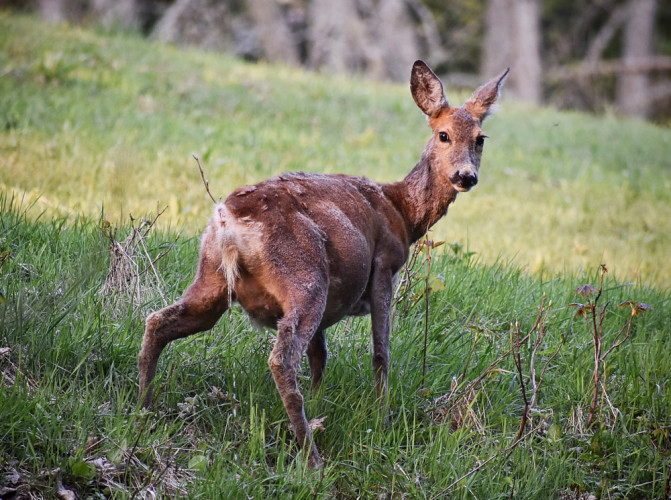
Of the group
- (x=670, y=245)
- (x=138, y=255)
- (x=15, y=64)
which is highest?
(x=15, y=64)

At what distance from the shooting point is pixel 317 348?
4242 mm

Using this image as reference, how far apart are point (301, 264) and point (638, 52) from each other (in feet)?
87.4

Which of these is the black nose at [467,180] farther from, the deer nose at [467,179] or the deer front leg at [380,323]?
the deer front leg at [380,323]

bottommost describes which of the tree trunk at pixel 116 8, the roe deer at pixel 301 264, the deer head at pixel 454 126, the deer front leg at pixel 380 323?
the deer front leg at pixel 380 323

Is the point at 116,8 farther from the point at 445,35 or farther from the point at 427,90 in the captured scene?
the point at 427,90

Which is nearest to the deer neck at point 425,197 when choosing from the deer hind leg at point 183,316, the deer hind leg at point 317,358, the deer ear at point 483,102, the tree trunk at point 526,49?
the deer ear at point 483,102

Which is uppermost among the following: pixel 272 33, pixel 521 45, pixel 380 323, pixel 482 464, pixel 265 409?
pixel 272 33

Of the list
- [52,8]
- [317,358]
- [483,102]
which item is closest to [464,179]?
[483,102]

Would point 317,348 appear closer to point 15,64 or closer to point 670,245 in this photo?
point 670,245

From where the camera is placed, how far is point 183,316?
371cm

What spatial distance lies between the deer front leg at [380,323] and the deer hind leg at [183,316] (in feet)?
2.83

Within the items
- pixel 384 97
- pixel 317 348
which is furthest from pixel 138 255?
pixel 384 97

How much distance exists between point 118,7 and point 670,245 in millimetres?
13295

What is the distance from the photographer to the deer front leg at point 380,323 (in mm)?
4199
